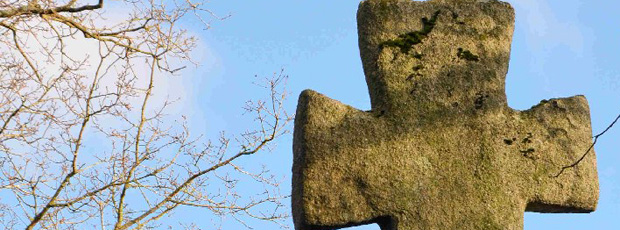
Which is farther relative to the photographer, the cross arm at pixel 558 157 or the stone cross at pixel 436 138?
the cross arm at pixel 558 157

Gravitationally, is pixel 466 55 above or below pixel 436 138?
above

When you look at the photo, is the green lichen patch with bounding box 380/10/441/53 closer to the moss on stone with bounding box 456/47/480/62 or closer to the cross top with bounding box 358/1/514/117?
the cross top with bounding box 358/1/514/117

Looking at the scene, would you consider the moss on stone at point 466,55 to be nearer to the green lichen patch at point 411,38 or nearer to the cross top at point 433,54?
the cross top at point 433,54

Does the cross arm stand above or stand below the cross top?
below

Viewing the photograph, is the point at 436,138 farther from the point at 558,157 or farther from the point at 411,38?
the point at 558,157

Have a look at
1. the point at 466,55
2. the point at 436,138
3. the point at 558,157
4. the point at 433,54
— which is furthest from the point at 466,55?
the point at 558,157

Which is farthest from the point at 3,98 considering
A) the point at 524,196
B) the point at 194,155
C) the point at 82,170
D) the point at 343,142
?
the point at 524,196

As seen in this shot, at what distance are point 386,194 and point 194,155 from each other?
16.8 feet

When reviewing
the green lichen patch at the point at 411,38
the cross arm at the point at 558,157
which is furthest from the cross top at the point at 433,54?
the cross arm at the point at 558,157

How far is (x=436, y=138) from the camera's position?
430cm

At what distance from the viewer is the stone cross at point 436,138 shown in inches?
162

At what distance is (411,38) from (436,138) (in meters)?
0.50

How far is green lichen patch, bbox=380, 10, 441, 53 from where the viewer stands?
14.5ft

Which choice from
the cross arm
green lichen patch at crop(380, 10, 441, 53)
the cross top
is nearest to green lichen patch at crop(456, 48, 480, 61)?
the cross top
